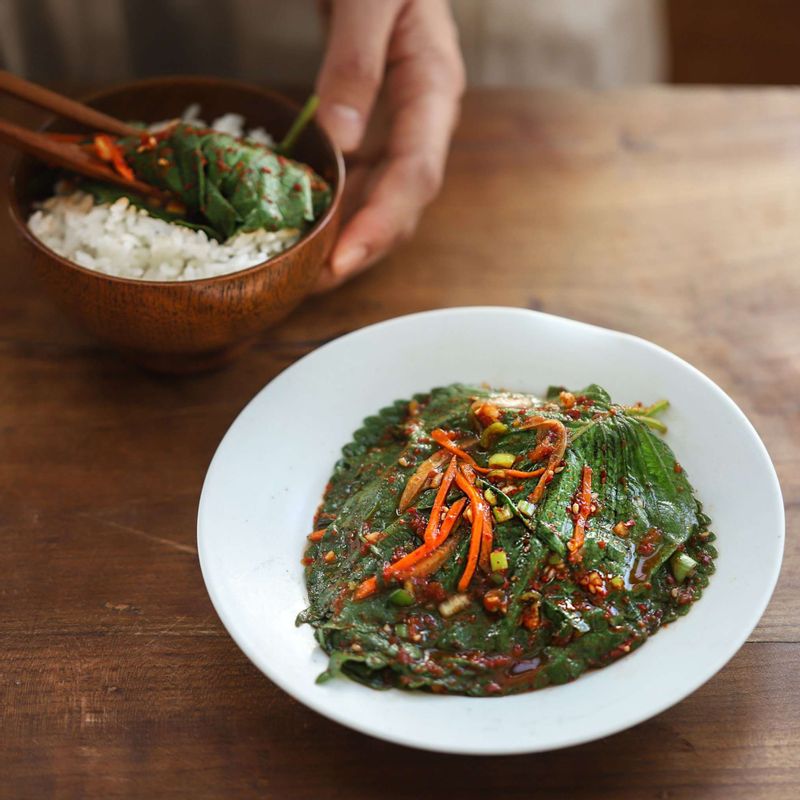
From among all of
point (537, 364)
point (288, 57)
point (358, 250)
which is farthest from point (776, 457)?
point (288, 57)

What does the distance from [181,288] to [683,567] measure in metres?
1.22

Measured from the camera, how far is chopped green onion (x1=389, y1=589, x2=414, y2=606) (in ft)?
5.74

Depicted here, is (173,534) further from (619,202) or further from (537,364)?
(619,202)

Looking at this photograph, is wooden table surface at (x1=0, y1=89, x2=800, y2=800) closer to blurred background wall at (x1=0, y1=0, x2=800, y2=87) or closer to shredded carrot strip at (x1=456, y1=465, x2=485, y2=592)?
shredded carrot strip at (x1=456, y1=465, x2=485, y2=592)

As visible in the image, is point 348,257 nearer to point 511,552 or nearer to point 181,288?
point 181,288

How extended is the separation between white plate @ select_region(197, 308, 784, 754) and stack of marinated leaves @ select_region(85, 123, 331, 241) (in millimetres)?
363

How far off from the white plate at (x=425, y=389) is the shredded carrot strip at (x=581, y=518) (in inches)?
8.3

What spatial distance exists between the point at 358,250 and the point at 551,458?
0.92m

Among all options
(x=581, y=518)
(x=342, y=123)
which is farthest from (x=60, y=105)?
(x=581, y=518)

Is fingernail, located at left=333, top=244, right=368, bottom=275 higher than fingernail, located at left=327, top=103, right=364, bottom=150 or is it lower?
lower

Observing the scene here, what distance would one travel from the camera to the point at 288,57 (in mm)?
3574

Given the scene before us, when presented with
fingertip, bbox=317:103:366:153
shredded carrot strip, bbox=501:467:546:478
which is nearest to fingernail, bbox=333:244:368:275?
fingertip, bbox=317:103:366:153

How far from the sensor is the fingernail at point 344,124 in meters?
2.69

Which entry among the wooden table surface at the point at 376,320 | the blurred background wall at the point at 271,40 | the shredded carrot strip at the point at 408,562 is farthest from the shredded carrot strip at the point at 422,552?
the blurred background wall at the point at 271,40
